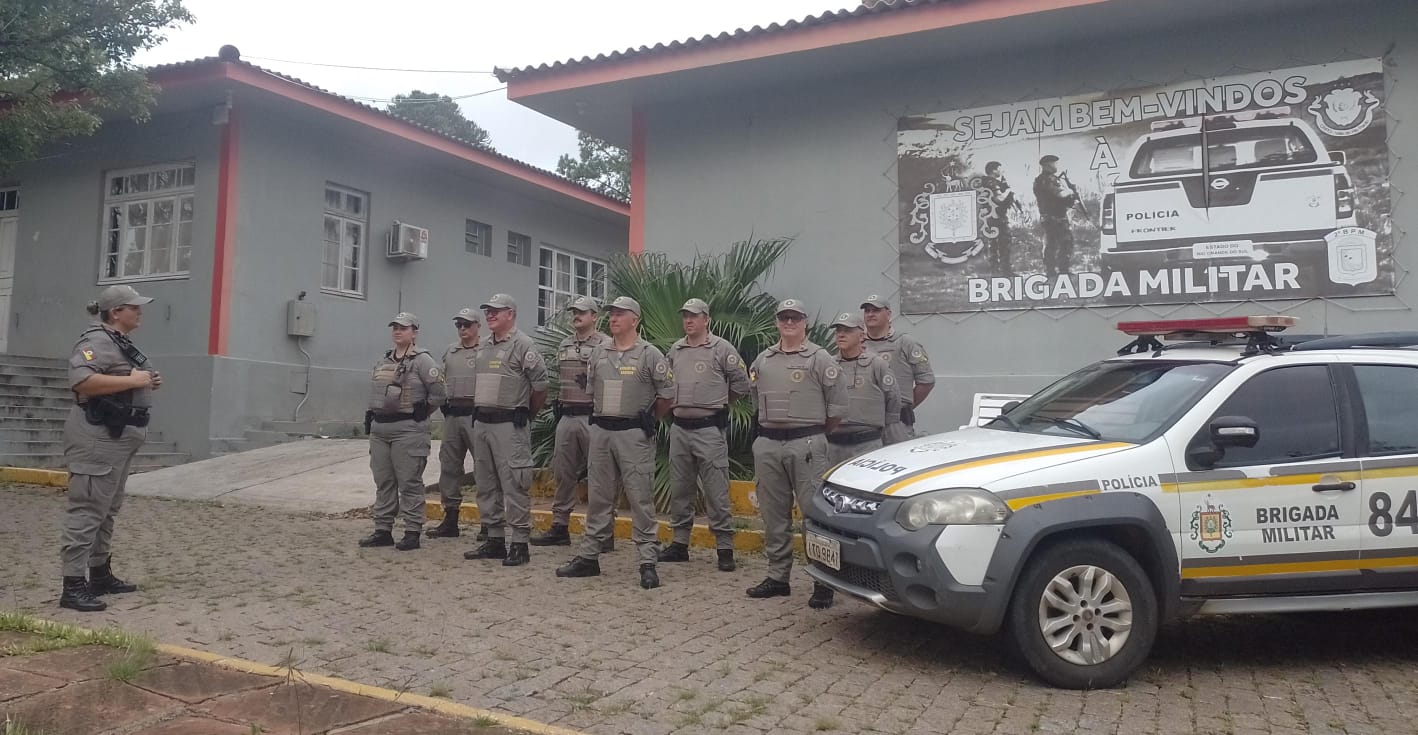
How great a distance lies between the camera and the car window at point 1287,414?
15.4 ft

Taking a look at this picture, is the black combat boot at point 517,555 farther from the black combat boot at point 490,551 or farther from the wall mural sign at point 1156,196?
the wall mural sign at point 1156,196

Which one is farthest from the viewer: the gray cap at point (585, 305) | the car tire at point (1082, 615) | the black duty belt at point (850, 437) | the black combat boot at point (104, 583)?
the gray cap at point (585, 305)

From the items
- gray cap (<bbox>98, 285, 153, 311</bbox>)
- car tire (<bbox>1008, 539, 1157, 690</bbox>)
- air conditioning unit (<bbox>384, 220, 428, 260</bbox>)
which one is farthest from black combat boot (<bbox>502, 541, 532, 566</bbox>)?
air conditioning unit (<bbox>384, 220, 428, 260</bbox>)

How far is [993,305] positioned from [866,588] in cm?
514

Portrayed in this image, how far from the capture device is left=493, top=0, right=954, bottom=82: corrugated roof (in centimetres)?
889

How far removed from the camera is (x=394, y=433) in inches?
299

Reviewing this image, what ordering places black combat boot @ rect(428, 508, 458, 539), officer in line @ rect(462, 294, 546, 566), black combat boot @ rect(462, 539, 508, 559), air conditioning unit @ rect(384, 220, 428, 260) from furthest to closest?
1. air conditioning unit @ rect(384, 220, 428, 260)
2. black combat boot @ rect(428, 508, 458, 539)
3. black combat boot @ rect(462, 539, 508, 559)
4. officer in line @ rect(462, 294, 546, 566)

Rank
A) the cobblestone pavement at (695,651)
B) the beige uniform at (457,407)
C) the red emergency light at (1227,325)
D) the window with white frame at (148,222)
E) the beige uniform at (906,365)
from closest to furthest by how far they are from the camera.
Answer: the cobblestone pavement at (695,651) < the red emergency light at (1227,325) < the beige uniform at (906,365) < the beige uniform at (457,407) < the window with white frame at (148,222)

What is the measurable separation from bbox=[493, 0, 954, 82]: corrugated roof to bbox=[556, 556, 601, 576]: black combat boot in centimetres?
543

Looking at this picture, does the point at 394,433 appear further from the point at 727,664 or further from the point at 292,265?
the point at 292,265

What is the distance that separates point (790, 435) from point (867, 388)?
27.6 inches

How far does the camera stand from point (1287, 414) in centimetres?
482

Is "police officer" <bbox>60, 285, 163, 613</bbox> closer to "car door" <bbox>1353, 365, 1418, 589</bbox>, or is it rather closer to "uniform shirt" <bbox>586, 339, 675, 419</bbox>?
"uniform shirt" <bbox>586, 339, 675, 419</bbox>

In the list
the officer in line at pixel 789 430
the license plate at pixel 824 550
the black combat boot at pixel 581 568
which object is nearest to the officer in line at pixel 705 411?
the officer in line at pixel 789 430
